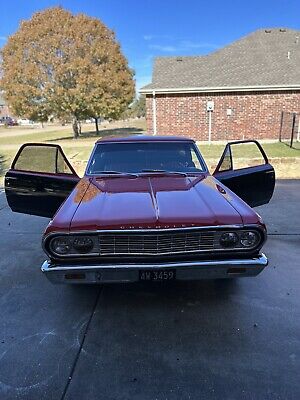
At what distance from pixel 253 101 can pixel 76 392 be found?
15.9 m

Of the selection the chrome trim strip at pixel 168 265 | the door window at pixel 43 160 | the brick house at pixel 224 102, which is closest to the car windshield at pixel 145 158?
the door window at pixel 43 160

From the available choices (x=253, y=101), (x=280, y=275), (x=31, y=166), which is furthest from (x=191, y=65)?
(x=280, y=275)

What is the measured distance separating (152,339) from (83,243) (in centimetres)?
98

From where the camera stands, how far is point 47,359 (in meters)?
2.55

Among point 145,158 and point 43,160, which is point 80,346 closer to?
point 145,158

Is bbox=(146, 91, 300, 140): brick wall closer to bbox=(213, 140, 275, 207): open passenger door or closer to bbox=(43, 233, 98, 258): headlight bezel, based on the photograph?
bbox=(213, 140, 275, 207): open passenger door

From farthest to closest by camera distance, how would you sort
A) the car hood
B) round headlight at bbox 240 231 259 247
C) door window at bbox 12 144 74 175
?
door window at bbox 12 144 74 175 < round headlight at bbox 240 231 259 247 < the car hood

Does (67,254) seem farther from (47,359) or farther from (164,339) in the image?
(164,339)

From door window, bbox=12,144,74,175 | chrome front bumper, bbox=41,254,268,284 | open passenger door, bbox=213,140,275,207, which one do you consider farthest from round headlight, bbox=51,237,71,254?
open passenger door, bbox=213,140,275,207

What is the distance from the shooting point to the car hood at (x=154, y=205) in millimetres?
2674

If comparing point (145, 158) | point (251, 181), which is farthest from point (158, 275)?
point (251, 181)

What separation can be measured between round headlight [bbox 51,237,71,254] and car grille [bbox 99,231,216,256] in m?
0.28

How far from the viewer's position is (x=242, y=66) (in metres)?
17.3

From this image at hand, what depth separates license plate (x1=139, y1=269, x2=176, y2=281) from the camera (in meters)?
2.76
